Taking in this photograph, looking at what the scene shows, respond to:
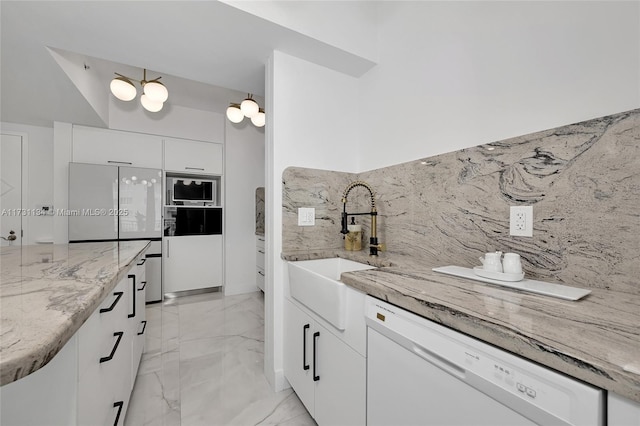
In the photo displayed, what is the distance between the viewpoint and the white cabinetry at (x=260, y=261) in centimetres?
365

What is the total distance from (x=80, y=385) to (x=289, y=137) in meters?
1.53

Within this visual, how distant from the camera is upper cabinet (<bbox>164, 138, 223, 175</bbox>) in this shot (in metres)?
3.45

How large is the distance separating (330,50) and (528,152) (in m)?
1.33

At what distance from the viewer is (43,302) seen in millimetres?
675

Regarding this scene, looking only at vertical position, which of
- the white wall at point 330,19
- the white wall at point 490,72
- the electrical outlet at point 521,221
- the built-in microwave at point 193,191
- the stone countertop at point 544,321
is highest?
the white wall at point 330,19

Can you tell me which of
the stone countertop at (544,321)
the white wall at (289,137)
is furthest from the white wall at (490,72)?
the stone countertop at (544,321)

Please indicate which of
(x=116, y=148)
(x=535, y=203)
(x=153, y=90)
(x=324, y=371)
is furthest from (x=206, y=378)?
(x=116, y=148)

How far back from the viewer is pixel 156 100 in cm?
227

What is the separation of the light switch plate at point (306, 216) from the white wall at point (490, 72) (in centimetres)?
56

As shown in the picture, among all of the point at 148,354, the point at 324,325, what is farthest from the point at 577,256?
the point at 148,354

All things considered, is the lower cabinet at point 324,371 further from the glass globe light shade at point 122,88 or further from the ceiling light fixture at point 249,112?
the glass globe light shade at point 122,88

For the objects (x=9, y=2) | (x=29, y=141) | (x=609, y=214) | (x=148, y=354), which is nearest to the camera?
(x=609, y=214)

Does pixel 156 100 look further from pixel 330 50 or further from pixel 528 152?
pixel 528 152

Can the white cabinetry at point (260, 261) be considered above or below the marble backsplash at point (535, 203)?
below
